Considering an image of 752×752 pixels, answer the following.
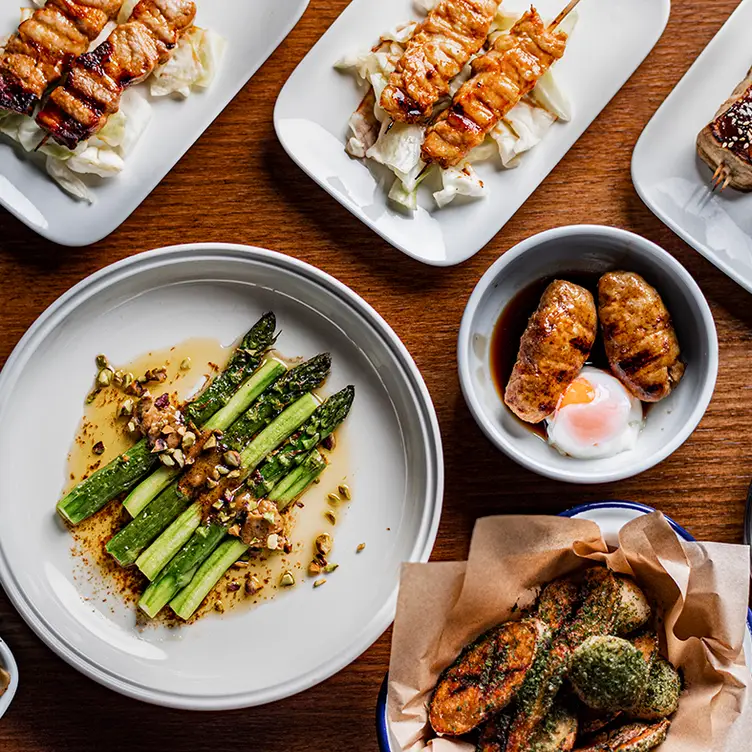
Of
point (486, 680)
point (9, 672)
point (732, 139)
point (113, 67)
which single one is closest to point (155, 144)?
point (113, 67)

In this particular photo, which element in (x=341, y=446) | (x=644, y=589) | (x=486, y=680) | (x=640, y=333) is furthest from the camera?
(x=341, y=446)

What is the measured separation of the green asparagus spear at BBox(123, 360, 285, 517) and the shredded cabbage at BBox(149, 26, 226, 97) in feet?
3.83

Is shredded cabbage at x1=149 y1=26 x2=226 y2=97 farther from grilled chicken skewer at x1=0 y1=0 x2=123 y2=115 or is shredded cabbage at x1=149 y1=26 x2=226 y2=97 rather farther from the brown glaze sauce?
the brown glaze sauce

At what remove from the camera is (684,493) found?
328 cm

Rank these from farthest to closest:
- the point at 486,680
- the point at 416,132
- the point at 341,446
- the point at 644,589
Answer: the point at 341,446, the point at 416,132, the point at 644,589, the point at 486,680

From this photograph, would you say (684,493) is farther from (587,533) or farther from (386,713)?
(386,713)

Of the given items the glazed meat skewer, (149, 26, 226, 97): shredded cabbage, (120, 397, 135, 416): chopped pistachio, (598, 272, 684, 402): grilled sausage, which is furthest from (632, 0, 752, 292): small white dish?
(120, 397, 135, 416): chopped pistachio

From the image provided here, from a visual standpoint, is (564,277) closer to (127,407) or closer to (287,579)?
(287,579)

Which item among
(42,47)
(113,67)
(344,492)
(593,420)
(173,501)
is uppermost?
(42,47)

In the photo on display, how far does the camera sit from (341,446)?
10.7 feet

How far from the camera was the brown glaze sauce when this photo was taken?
3217 mm

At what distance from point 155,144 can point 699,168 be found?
2.22m

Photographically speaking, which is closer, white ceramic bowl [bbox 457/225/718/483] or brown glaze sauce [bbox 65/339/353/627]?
white ceramic bowl [bbox 457/225/718/483]

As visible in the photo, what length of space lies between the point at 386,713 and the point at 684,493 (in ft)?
5.03
